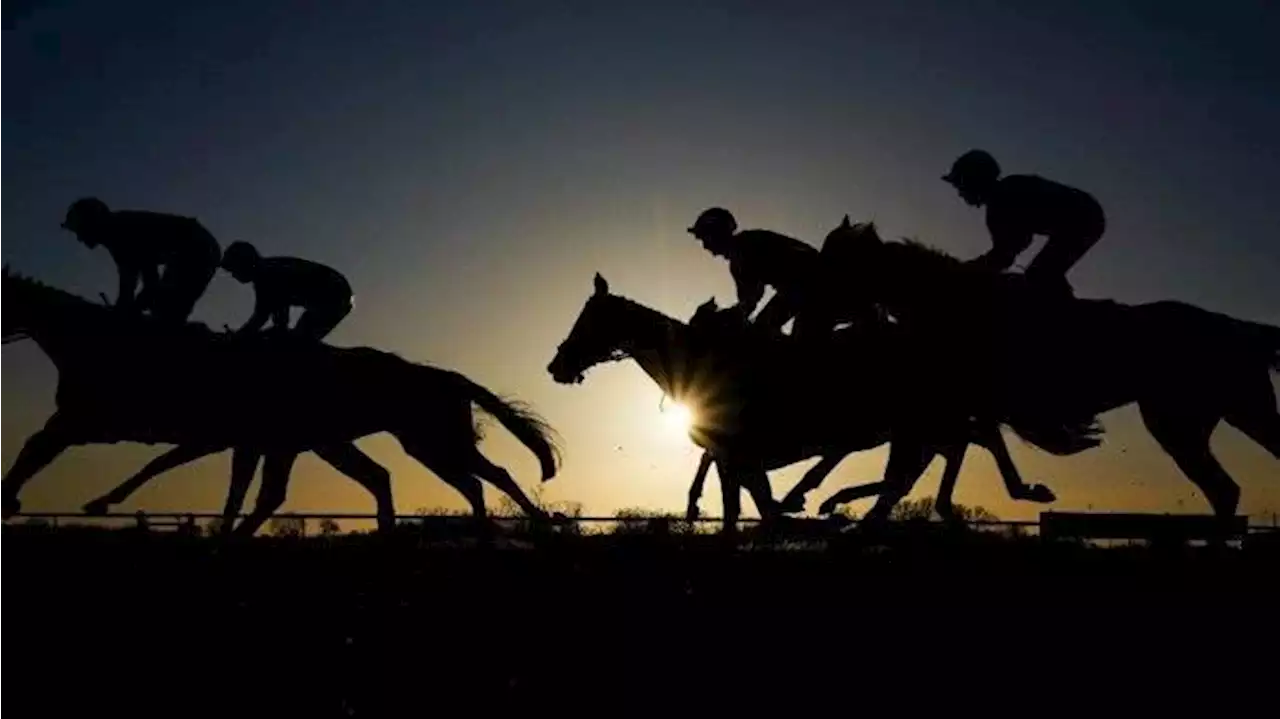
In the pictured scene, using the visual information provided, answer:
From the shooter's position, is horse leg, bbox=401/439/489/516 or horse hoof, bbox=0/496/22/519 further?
horse leg, bbox=401/439/489/516

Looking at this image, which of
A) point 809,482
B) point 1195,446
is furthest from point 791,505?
point 1195,446

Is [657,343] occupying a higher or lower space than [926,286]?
lower

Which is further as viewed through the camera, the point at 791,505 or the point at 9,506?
the point at 9,506

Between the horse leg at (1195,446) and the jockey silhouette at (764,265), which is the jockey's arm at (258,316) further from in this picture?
the horse leg at (1195,446)

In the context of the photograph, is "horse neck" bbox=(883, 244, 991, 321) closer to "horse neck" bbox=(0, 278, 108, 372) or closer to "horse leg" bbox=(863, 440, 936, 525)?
"horse leg" bbox=(863, 440, 936, 525)

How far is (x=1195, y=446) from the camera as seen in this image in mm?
11414

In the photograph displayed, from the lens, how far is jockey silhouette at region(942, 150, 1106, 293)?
36.1 ft

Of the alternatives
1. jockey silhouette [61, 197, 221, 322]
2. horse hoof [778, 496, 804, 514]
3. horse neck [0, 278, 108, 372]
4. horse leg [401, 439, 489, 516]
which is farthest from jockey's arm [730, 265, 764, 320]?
horse neck [0, 278, 108, 372]

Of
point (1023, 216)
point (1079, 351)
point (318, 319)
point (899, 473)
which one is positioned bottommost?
point (899, 473)

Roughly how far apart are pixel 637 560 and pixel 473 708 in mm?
4275

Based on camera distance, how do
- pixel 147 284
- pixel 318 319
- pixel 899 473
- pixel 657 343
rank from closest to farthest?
1. pixel 899 473
2. pixel 657 343
3. pixel 147 284
4. pixel 318 319

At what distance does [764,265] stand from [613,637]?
6078mm

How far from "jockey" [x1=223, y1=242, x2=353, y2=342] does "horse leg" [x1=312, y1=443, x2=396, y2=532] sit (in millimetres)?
1138

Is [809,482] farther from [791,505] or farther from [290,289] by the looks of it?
[290,289]
